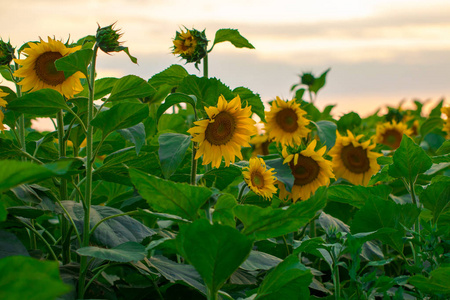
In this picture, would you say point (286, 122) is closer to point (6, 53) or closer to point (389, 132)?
point (6, 53)

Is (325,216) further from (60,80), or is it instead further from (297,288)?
→ (60,80)

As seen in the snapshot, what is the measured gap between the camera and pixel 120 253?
1.05m

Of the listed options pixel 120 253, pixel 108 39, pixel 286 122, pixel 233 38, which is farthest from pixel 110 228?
pixel 286 122

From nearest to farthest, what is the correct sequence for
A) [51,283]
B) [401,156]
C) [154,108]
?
[51,283], [401,156], [154,108]

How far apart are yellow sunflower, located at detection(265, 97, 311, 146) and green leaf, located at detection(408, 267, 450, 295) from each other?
4.29ft

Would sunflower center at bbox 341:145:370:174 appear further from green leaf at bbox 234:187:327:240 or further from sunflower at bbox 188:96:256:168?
green leaf at bbox 234:187:327:240

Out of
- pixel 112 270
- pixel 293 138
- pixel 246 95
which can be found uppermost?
pixel 246 95

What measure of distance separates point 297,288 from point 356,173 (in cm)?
166

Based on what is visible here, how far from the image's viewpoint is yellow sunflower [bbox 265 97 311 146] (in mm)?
2419

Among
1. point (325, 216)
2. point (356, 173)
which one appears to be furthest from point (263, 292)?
point (356, 173)

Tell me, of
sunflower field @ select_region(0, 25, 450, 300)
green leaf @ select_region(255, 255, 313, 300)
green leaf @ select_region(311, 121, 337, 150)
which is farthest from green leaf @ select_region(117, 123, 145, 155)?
green leaf @ select_region(311, 121, 337, 150)

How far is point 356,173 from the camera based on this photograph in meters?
2.53

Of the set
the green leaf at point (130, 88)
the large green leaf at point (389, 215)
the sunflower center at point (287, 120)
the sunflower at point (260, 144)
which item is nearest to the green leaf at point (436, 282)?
the large green leaf at point (389, 215)

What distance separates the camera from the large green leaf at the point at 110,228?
1191 millimetres
